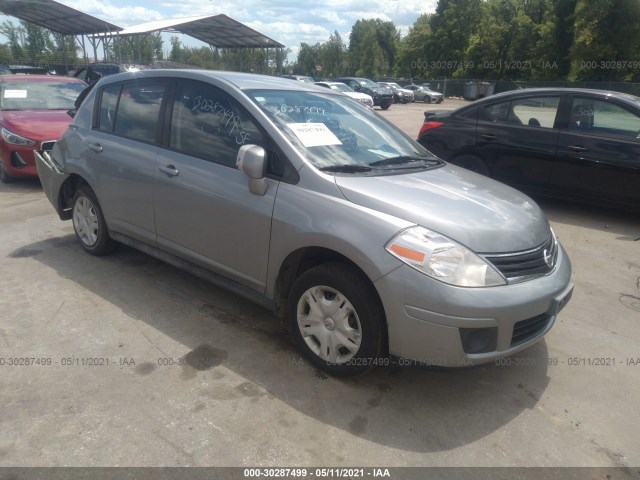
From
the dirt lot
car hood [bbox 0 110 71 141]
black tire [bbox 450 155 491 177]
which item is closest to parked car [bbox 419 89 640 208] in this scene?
black tire [bbox 450 155 491 177]

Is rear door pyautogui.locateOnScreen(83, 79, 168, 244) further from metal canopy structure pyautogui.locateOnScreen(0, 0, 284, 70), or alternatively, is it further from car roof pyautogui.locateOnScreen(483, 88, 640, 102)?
metal canopy structure pyautogui.locateOnScreen(0, 0, 284, 70)

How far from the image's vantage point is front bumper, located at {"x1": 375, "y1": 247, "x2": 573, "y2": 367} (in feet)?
8.00

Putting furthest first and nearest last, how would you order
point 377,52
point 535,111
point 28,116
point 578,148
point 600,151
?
point 377,52 < point 28,116 < point 535,111 < point 578,148 < point 600,151

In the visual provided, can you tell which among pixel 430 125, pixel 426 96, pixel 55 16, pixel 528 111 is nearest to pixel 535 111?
pixel 528 111

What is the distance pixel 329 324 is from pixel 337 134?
4.39ft

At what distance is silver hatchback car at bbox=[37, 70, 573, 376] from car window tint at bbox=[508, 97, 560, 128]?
3168 millimetres

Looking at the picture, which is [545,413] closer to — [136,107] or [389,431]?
[389,431]

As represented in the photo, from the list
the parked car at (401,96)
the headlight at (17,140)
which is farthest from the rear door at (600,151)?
the parked car at (401,96)

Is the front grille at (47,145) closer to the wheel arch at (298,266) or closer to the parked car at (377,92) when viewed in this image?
the wheel arch at (298,266)

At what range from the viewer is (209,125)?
346 centimetres

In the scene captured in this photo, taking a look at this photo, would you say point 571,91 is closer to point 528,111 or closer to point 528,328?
point 528,111

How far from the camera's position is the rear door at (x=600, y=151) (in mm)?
5727

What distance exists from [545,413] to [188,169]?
9.04ft

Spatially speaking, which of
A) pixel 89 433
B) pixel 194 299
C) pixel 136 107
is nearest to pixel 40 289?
pixel 194 299
